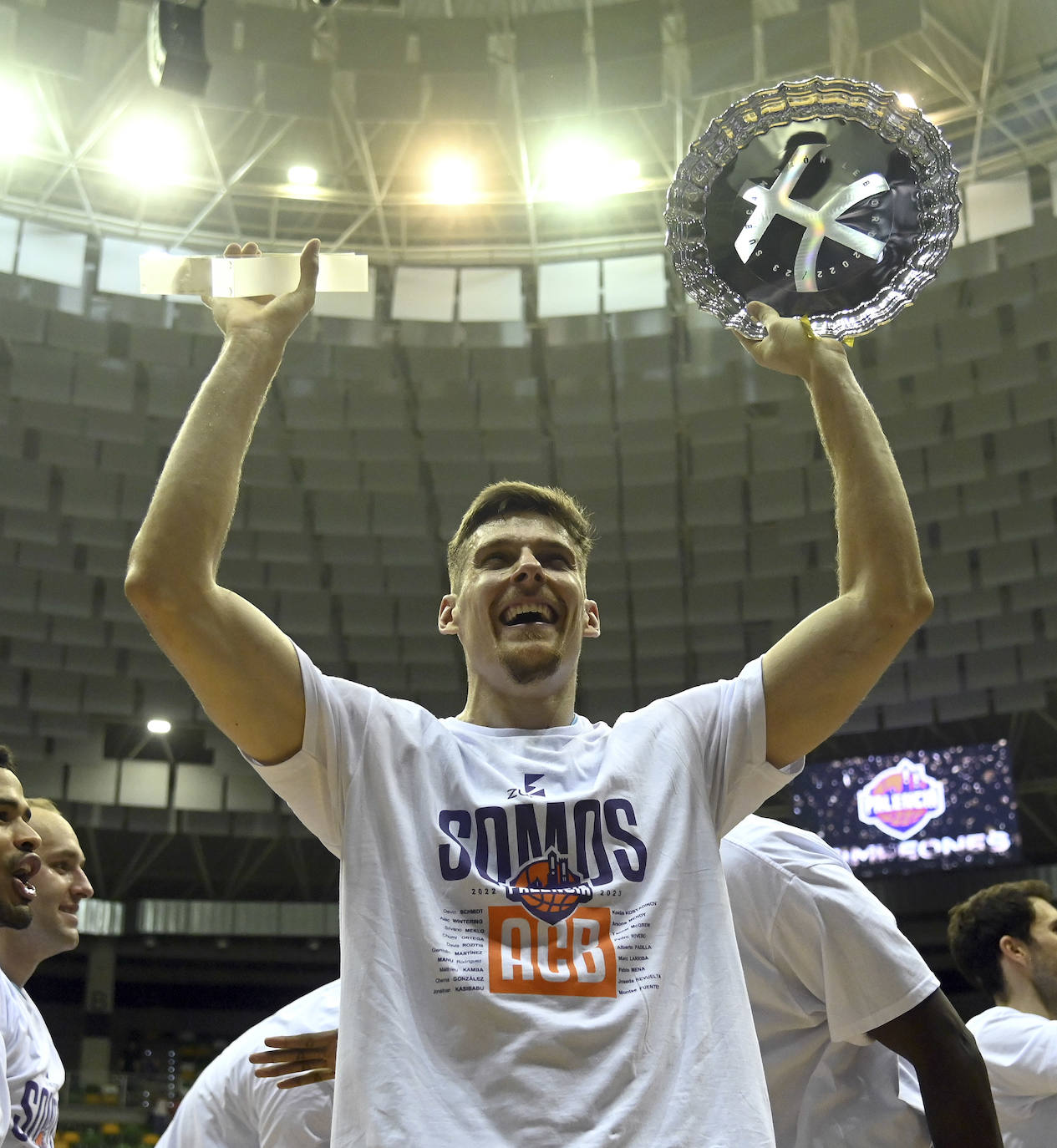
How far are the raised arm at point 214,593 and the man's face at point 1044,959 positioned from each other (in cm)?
232

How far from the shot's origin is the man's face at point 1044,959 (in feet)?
10.4

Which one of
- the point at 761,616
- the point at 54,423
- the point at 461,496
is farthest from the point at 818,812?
the point at 54,423

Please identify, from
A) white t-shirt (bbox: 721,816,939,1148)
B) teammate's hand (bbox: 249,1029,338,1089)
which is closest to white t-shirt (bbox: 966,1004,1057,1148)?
white t-shirt (bbox: 721,816,939,1148)

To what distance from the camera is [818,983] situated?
201 cm

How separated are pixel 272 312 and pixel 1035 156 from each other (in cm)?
952

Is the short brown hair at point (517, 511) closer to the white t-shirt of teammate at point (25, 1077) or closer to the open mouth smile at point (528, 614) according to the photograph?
the open mouth smile at point (528, 614)

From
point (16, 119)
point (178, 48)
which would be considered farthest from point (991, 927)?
point (16, 119)

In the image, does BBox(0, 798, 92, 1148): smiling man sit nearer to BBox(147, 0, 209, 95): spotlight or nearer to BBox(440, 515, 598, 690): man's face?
BBox(440, 515, 598, 690): man's face

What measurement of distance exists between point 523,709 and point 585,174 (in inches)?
357

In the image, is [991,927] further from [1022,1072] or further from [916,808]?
[916,808]

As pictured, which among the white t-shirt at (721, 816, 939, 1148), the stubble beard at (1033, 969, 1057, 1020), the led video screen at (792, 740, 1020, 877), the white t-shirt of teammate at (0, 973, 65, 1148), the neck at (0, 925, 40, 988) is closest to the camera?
the white t-shirt at (721, 816, 939, 1148)

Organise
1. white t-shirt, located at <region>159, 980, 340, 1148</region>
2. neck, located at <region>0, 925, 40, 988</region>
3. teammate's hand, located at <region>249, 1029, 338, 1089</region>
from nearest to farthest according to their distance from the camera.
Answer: teammate's hand, located at <region>249, 1029, 338, 1089</region> → white t-shirt, located at <region>159, 980, 340, 1148</region> → neck, located at <region>0, 925, 40, 988</region>

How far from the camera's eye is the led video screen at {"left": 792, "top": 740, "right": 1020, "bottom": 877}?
13.8 metres

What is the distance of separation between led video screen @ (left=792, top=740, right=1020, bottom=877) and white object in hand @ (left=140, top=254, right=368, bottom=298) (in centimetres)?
1268
